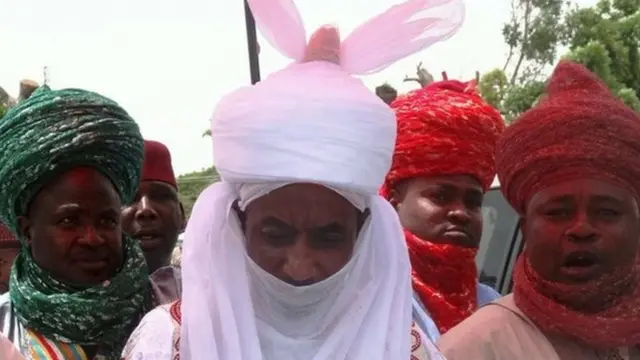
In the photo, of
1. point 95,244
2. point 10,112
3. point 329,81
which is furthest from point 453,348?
point 10,112

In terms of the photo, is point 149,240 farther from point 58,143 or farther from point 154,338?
point 154,338

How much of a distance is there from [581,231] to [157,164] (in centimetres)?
195

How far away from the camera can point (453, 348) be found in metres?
2.89

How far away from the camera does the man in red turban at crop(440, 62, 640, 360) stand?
290cm

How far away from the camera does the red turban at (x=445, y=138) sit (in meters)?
3.88

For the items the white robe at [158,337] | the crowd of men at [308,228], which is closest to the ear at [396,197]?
the crowd of men at [308,228]

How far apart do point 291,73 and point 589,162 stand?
93 centimetres

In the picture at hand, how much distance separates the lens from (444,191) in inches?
153

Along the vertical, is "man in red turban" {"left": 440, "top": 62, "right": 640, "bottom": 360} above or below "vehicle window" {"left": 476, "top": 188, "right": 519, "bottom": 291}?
above

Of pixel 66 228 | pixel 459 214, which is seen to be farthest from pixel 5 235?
pixel 459 214

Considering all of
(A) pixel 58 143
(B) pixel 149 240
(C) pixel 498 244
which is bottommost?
(C) pixel 498 244

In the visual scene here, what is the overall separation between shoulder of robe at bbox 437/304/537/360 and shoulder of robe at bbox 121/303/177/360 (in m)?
0.83

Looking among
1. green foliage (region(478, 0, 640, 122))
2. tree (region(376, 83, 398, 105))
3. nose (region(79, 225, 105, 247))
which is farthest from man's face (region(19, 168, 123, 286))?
green foliage (region(478, 0, 640, 122))

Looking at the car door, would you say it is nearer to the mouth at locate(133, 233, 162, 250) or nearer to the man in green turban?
the mouth at locate(133, 233, 162, 250)
